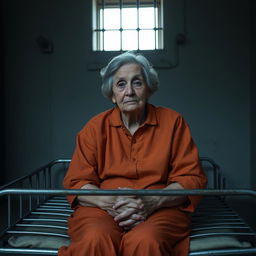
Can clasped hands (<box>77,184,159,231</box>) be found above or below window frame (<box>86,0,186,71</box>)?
below

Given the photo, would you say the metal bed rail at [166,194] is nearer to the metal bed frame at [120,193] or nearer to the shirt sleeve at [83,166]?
the metal bed frame at [120,193]

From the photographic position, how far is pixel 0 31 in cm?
378

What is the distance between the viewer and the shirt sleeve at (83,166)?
2.10 metres

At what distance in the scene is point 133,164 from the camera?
209 cm

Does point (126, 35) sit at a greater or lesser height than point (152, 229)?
greater

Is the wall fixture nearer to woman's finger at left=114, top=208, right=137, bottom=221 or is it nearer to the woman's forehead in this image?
the woman's forehead

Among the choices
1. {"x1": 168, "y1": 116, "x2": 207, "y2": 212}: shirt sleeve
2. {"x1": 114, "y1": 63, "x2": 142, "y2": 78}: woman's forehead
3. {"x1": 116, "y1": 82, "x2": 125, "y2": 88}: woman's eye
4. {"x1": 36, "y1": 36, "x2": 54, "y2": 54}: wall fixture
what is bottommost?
{"x1": 168, "y1": 116, "x2": 207, "y2": 212}: shirt sleeve

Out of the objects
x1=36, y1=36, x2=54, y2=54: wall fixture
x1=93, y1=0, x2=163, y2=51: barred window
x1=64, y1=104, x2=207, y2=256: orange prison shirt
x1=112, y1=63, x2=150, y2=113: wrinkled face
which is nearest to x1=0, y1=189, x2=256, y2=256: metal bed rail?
x1=64, y1=104, x2=207, y2=256: orange prison shirt

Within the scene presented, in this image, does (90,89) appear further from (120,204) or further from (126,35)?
(120,204)

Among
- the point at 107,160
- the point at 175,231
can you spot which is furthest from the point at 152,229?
the point at 107,160

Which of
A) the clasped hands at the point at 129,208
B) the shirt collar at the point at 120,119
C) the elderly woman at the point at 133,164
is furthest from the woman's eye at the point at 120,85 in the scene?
the clasped hands at the point at 129,208

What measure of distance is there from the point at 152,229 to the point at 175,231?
0.19 m

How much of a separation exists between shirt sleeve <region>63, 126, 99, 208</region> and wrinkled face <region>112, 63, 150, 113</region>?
0.93 feet

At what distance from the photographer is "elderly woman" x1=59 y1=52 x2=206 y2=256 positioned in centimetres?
185
